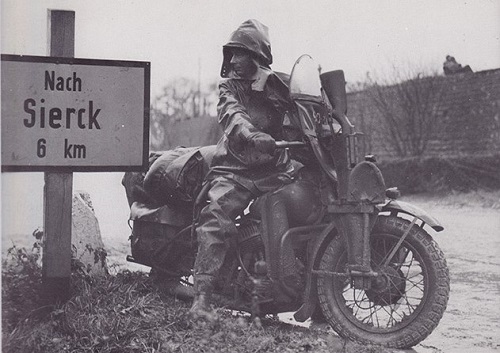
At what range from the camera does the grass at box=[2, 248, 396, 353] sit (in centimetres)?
416

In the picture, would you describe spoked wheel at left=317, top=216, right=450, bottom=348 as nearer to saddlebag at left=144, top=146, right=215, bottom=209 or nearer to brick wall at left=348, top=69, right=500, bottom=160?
saddlebag at left=144, top=146, right=215, bottom=209

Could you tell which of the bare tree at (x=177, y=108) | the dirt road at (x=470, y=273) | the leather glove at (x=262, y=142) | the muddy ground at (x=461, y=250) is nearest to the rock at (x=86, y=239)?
the muddy ground at (x=461, y=250)

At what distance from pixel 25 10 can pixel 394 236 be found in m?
2.54

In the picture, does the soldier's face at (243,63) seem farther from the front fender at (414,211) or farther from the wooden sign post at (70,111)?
the front fender at (414,211)

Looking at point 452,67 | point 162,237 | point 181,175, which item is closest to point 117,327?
point 162,237

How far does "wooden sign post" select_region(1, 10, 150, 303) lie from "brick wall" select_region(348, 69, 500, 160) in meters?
6.51

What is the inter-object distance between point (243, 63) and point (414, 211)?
1484mm

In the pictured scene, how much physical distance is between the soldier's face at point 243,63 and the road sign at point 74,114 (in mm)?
702

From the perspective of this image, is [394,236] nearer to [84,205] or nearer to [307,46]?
[307,46]

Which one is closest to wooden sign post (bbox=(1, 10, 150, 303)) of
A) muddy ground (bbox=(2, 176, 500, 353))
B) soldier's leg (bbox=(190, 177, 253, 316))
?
muddy ground (bbox=(2, 176, 500, 353))

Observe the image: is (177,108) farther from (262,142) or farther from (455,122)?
(455,122)

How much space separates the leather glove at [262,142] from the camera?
4.37m

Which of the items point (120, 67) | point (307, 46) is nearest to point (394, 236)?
point (307, 46)

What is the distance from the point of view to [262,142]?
4371 millimetres
